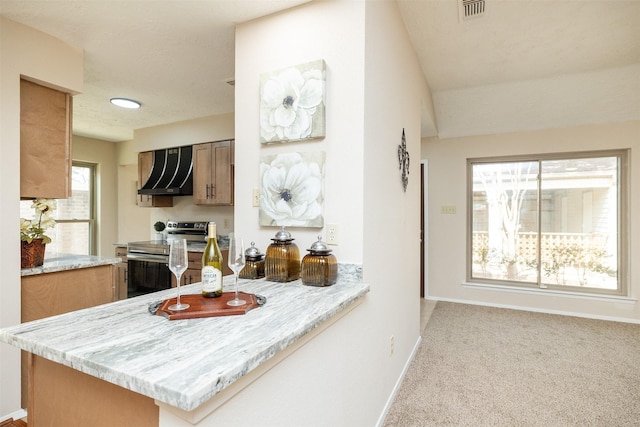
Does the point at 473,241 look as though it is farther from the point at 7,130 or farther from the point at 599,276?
the point at 7,130

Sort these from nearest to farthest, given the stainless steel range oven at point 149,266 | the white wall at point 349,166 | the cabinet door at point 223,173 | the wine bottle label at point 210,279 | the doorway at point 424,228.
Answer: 1. the wine bottle label at point 210,279
2. the white wall at point 349,166
3. the stainless steel range oven at point 149,266
4. the cabinet door at point 223,173
5. the doorway at point 424,228

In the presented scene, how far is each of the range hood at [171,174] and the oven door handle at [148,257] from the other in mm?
Answer: 819

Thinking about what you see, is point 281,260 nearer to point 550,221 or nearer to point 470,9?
point 470,9

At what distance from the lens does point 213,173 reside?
4.07 m

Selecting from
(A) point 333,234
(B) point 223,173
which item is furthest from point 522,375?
(B) point 223,173

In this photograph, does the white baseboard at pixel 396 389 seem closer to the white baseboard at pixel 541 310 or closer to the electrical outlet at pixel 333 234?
the electrical outlet at pixel 333 234

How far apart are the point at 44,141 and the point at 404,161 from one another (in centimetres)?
251

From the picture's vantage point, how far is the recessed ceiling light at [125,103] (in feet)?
11.5

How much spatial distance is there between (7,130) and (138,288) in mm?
2520

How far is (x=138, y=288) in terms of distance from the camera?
4.00 m

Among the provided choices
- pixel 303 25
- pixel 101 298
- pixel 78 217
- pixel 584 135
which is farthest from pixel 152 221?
pixel 584 135

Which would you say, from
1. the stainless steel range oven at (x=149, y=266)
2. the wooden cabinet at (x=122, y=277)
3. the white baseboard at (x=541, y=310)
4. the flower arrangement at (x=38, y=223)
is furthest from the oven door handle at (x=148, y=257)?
the white baseboard at (x=541, y=310)

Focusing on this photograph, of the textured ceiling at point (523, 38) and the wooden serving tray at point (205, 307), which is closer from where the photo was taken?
the wooden serving tray at point (205, 307)

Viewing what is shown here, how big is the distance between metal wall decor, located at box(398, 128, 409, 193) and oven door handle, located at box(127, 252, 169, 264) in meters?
2.88
